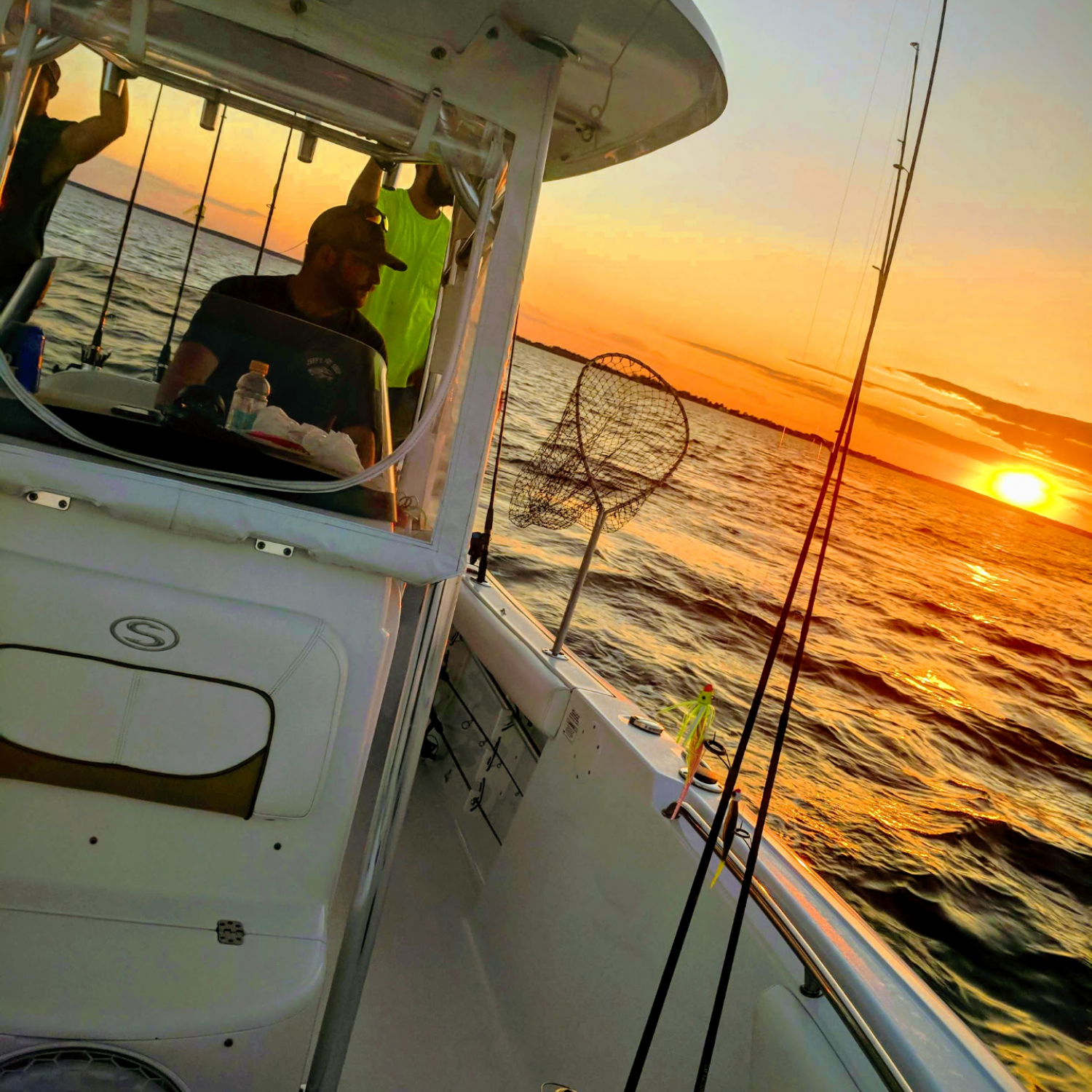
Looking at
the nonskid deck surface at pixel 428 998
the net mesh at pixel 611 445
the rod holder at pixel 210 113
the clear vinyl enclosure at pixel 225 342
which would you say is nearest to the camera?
the clear vinyl enclosure at pixel 225 342

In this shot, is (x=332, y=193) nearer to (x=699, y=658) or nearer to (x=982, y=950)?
(x=982, y=950)

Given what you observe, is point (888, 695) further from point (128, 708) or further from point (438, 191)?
point (128, 708)

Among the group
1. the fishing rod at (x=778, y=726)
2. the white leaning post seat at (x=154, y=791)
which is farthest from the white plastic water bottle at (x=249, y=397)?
the fishing rod at (x=778, y=726)

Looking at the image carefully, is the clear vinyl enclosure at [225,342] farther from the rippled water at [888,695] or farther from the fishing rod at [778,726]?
the fishing rod at [778,726]

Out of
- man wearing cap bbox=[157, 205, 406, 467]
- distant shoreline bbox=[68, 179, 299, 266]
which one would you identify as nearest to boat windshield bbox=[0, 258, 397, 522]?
man wearing cap bbox=[157, 205, 406, 467]

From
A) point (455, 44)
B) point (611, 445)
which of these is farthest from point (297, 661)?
point (611, 445)

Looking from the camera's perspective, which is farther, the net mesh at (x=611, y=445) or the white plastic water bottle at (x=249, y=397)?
the net mesh at (x=611, y=445)

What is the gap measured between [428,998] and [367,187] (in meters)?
2.13

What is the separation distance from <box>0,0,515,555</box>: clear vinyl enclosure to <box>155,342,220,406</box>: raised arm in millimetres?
11

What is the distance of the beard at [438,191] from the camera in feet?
7.72

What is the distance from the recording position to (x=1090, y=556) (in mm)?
42875

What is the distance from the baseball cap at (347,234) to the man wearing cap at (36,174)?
525mm

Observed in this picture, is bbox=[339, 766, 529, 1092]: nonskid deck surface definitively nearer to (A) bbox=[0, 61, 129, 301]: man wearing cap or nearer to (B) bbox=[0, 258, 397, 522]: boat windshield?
(B) bbox=[0, 258, 397, 522]: boat windshield

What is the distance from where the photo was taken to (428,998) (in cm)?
242
